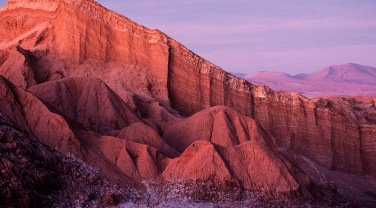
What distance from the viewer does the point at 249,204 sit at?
19.1 metres

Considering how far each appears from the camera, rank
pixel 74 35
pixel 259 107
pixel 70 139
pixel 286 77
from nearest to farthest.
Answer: pixel 70 139
pixel 74 35
pixel 259 107
pixel 286 77

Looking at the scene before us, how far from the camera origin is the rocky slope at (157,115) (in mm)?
19312

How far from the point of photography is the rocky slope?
19312 mm

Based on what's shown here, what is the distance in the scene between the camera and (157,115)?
2877 centimetres

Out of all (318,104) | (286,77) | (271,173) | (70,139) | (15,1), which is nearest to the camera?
(70,139)

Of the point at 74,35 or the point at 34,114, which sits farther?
the point at 74,35

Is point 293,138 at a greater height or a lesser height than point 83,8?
lesser

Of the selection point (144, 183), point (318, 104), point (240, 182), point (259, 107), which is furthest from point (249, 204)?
point (318, 104)

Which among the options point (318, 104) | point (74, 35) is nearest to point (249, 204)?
point (74, 35)

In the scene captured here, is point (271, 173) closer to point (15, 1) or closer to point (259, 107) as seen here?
point (259, 107)

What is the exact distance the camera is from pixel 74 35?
3102 centimetres

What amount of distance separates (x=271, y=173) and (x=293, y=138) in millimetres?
18004

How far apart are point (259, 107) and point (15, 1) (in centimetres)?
1532

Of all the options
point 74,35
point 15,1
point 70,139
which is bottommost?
point 70,139
